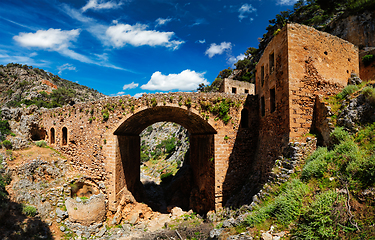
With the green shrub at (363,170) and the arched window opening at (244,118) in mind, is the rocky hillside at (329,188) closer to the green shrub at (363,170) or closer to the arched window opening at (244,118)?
the green shrub at (363,170)

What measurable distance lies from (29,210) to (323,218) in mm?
14804

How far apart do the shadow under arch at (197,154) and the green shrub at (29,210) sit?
15.8 feet

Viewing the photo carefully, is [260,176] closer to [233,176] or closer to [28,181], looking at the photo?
[233,176]

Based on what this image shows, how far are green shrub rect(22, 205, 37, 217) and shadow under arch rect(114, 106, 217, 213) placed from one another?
4.82 metres

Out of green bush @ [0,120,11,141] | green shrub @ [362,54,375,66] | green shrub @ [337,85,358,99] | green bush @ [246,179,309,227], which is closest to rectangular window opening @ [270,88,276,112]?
green shrub @ [337,85,358,99]

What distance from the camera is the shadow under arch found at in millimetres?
13258

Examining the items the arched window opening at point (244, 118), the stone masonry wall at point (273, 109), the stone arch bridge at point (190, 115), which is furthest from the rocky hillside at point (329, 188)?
the arched window opening at point (244, 118)

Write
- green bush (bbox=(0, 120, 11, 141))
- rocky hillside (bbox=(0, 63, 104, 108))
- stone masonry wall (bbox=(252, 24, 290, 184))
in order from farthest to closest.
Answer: rocky hillside (bbox=(0, 63, 104, 108)) → green bush (bbox=(0, 120, 11, 141)) → stone masonry wall (bbox=(252, 24, 290, 184))

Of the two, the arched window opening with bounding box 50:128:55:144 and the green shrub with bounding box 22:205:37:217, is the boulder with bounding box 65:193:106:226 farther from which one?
the arched window opening with bounding box 50:128:55:144

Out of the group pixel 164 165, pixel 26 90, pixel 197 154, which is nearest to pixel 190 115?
pixel 197 154

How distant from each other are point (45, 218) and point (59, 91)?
112ft

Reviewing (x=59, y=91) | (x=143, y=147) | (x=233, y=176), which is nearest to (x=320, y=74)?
(x=233, y=176)

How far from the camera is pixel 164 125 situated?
4884 cm

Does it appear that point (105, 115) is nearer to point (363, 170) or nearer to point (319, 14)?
point (363, 170)
